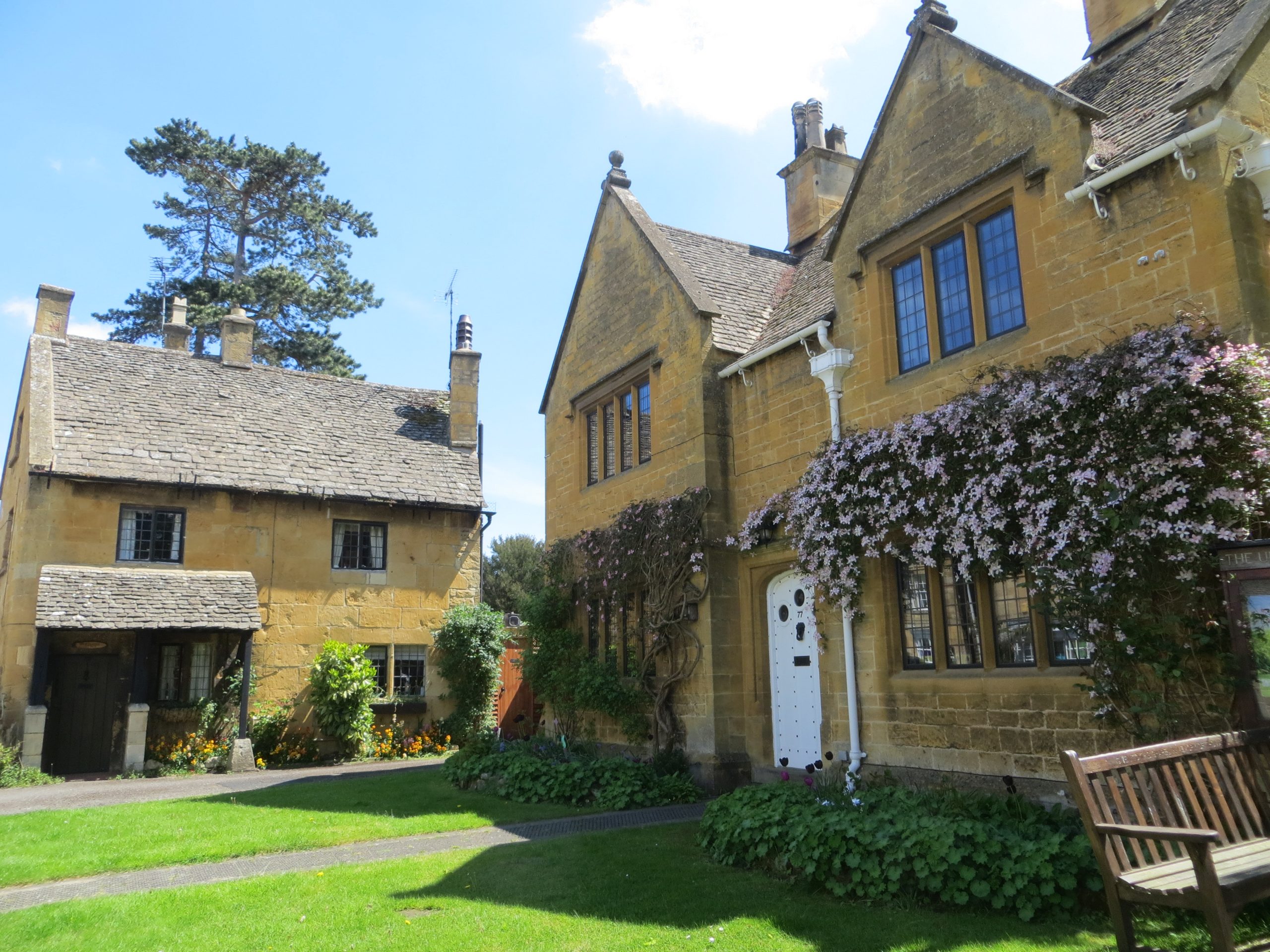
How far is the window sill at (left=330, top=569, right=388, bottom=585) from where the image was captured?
20766 millimetres

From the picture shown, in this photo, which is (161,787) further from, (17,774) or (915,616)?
(915,616)

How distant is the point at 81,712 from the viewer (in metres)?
18.0

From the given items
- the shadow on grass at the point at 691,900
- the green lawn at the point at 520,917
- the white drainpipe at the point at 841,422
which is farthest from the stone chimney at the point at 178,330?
the shadow on grass at the point at 691,900

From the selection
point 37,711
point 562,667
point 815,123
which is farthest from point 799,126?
point 37,711

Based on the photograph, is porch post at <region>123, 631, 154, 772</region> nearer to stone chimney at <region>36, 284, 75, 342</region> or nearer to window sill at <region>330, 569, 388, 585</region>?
window sill at <region>330, 569, 388, 585</region>

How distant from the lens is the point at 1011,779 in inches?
324

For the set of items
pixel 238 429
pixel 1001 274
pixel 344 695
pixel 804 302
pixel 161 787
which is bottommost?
pixel 161 787

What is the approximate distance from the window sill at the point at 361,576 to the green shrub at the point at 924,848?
1451 cm

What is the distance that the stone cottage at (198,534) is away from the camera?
17.8 metres

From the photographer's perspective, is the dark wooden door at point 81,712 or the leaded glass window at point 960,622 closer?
the leaded glass window at point 960,622

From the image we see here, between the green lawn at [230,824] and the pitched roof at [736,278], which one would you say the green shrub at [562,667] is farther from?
the pitched roof at [736,278]

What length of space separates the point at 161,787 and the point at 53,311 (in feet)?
42.6

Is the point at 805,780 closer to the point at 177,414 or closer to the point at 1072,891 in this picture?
the point at 1072,891

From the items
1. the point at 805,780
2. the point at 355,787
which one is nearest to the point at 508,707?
the point at 355,787
